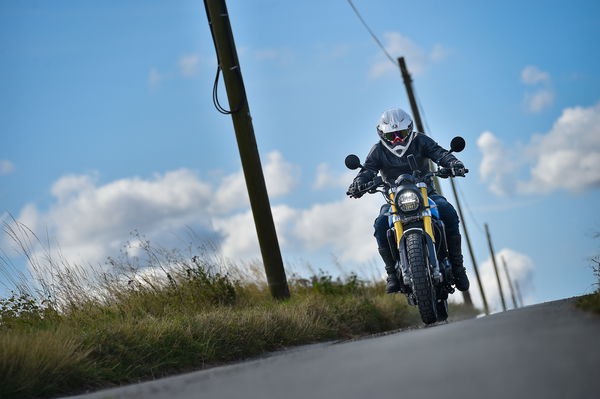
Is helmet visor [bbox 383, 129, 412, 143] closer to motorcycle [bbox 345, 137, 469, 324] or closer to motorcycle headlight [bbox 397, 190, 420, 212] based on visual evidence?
motorcycle [bbox 345, 137, 469, 324]

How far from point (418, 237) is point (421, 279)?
0.45m

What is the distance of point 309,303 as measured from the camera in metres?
10.6

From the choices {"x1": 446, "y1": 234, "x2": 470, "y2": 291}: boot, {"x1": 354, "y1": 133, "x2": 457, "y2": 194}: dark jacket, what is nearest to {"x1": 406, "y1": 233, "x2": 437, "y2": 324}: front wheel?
{"x1": 446, "y1": 234, "x2": 470, "y2": 291}: boot

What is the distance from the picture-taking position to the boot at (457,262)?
9835 millimetres

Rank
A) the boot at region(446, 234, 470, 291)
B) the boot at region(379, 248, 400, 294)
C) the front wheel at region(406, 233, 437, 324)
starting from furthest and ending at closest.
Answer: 1. the boot at region(446, 234, 470, 291)
2. the boot at region(379, 248, 400, 294)
3. the front wheel at region(406, 233, 437, 324)

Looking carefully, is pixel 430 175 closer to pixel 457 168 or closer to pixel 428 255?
pixel 457 168

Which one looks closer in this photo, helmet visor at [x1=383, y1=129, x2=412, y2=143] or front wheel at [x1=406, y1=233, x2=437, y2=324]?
front wheel at [x1=406, y1=233, x2=437, y2=324]

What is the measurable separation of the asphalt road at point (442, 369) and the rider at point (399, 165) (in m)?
3.48

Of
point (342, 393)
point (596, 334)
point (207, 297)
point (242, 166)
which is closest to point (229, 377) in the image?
point (342, 393)

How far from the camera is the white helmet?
9883 millimetres

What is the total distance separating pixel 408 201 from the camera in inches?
358

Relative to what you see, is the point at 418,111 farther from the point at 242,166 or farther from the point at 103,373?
the point at 103,373

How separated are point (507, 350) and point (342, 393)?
1.12m

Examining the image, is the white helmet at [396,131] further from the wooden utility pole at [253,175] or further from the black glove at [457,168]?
the wooden utility pole at [253,175]
